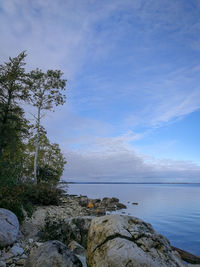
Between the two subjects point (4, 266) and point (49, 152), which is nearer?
point (4, 266)

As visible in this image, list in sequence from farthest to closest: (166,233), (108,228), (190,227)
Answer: (190,227), (166,233), (108,228)

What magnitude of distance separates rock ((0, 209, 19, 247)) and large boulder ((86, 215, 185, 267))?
2921 mm

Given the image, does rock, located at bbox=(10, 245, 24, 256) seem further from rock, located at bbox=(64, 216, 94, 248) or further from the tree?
the tree

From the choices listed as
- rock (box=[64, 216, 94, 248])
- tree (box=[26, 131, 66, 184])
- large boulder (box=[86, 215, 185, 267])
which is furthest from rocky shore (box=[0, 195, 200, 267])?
tree (box=[26, 131, 66, 184])

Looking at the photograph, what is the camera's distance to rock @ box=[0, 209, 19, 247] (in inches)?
229

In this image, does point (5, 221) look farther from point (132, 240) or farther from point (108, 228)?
point (132, 240)

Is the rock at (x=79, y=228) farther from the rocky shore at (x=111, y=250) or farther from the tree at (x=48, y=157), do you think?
the tree at (x=48, y=157)

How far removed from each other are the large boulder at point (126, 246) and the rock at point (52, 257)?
16.4 inches

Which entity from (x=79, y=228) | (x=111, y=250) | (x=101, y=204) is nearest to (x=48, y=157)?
(x=101, y=204)

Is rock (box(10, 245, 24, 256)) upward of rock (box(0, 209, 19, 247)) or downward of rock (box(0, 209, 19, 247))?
→ downward

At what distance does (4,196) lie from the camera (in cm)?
841

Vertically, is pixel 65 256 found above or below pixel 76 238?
above

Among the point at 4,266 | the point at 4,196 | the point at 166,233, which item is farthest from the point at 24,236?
the point at 166,233

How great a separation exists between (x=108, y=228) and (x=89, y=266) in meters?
0.89
